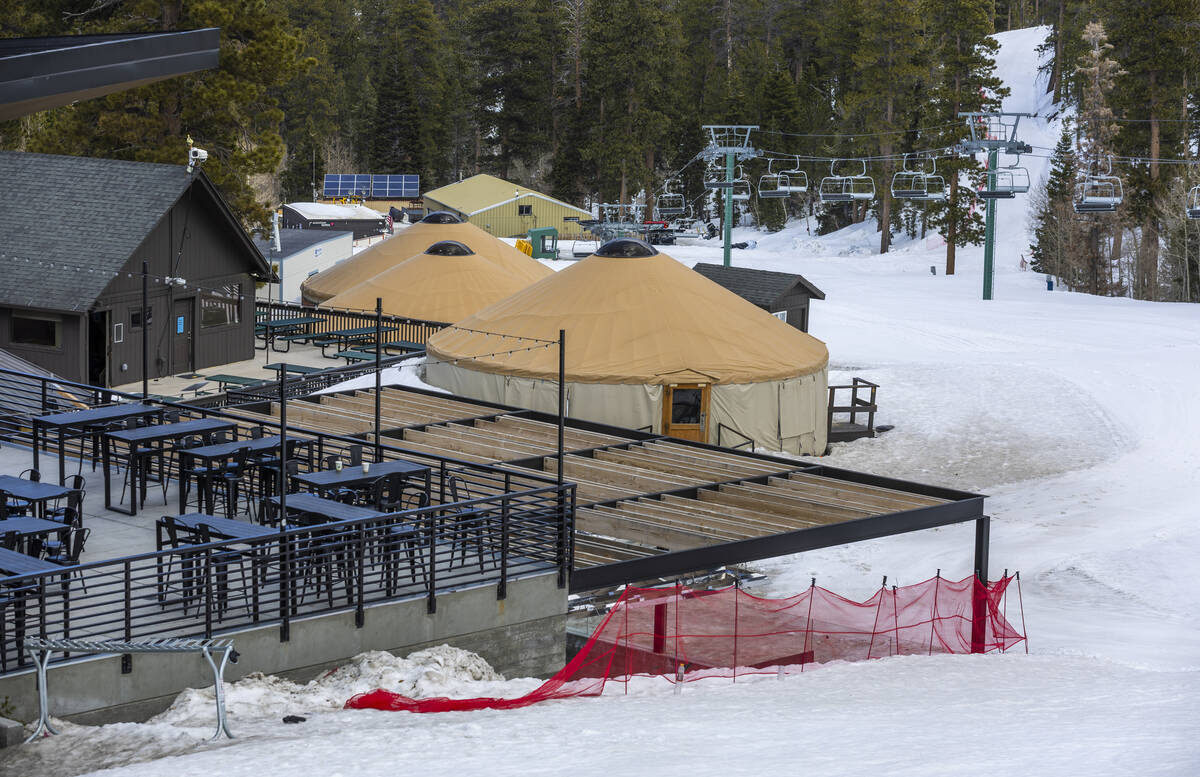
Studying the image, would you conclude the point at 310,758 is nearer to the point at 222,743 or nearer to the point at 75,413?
the point at 222,743

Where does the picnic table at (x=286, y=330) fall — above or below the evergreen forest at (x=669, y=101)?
below

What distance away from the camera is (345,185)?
274 ft

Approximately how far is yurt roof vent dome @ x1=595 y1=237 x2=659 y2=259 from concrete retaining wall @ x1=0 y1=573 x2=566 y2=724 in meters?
15.4

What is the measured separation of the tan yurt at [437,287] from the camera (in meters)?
36.6

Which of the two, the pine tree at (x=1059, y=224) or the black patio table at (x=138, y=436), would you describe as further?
the pine tree at (x=1059, y=224)

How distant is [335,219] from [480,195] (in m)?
Answer: 13.4

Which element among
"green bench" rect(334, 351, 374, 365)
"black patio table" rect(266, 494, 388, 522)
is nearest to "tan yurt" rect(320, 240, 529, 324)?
"green bench" rect(334, 351, 374, 365)

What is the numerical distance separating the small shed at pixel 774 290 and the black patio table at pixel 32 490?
21625 millimetres

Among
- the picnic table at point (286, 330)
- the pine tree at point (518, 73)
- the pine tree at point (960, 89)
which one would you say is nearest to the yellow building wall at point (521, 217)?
the pine tree at point (518, 73)

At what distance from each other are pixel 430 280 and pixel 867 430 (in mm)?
13998

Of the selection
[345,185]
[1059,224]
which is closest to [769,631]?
[1059,224]

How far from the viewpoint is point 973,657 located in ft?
49.5

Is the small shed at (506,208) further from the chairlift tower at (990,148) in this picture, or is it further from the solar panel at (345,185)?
the chairlift tower at (990,148)

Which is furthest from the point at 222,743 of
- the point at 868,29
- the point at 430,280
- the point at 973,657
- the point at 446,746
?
the point at 868,29
